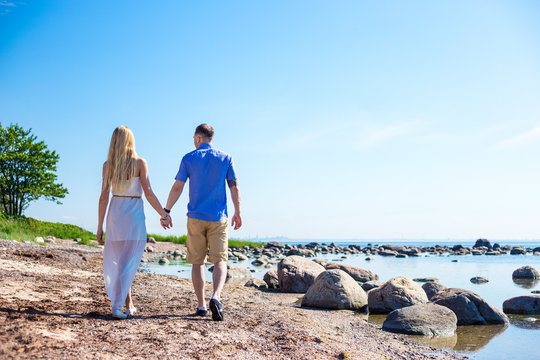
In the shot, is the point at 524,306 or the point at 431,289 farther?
the point at 431,289

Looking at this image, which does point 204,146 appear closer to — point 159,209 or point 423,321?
point 159,209

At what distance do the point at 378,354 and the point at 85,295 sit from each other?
422cm

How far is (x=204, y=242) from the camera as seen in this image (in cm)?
495

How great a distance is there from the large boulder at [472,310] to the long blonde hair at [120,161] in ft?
21.7

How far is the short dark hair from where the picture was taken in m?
5.17

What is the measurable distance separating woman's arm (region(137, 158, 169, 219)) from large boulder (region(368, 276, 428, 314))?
224 inches

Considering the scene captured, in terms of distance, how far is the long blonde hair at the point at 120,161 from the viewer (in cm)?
457

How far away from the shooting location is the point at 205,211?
4863 millimetres

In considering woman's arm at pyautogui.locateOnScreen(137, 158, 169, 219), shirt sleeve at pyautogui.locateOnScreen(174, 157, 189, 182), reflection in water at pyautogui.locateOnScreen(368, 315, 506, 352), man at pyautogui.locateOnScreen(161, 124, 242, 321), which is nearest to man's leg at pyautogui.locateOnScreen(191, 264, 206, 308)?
man at pyautogui.locateOnScreen(161, 124, 242, 321)

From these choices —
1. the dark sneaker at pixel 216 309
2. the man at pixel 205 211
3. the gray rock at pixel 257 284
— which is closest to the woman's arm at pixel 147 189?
the man at pixel 205 211

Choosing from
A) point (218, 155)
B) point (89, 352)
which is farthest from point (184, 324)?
point (218, 155)

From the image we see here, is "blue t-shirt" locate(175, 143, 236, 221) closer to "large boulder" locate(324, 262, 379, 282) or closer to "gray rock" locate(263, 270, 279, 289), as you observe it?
"gray rock" locate(263, 270, 279, 289)

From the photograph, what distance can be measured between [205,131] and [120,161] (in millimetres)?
1135

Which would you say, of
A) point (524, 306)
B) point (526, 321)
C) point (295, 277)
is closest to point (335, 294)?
point (295, 277)
